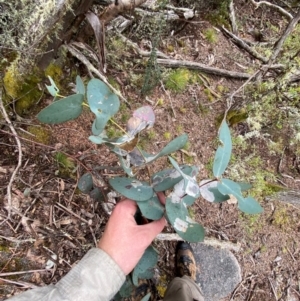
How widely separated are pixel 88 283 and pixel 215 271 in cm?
128

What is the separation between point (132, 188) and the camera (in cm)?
114

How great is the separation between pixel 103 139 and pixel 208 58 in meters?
1.98

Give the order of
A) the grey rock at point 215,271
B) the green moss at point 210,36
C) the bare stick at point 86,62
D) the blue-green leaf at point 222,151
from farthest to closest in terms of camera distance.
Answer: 1. the green moss at point 210,36
2. the grey rock at point 215,271
3. the bare stick at point 86,62
4. the blue-green leaf at point 222,151

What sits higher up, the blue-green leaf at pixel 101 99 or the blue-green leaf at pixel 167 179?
the blue-green leaf at pixel 101 99

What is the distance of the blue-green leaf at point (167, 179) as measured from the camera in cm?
111

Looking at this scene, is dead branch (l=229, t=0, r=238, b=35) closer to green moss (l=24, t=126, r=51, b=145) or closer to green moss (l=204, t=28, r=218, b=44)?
green moss (l=204, t=28, r=218, b=44)

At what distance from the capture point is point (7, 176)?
5.81 feet

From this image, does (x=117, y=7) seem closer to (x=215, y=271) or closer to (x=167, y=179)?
(x=167, y=179)

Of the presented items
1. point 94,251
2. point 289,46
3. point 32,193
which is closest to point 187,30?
point 289,46

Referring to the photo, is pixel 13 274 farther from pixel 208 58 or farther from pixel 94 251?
pixel 208 58

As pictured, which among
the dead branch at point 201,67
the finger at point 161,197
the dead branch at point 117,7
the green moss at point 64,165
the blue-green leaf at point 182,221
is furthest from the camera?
the dead branch at point 201,67

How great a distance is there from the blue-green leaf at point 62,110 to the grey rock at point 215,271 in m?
1.56

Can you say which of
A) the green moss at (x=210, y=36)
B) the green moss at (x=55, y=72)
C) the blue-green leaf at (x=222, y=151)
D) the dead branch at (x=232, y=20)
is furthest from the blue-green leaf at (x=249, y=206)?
the dead branch at (x=232, y=20)

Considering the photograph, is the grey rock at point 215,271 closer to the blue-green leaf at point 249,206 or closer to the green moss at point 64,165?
the green moss at point 64,165
